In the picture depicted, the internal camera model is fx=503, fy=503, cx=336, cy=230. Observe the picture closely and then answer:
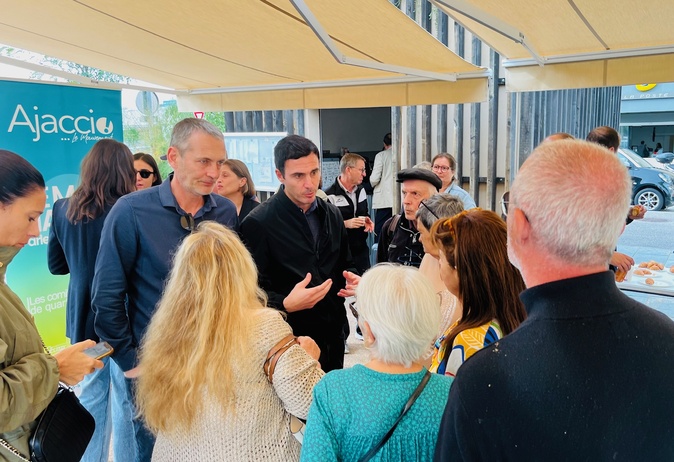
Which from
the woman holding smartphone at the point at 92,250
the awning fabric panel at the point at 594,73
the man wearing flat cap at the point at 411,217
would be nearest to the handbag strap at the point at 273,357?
the woman holding smartphone at the point at 92,250

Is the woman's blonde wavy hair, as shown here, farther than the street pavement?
No

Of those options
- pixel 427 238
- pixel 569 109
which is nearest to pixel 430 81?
pixel 427 238

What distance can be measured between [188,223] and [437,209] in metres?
→ 1.23

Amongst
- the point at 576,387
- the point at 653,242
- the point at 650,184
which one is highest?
the point at 576,387

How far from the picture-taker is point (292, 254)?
245 centimetres

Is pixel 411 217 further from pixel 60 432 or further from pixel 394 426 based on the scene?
pixel 60 432

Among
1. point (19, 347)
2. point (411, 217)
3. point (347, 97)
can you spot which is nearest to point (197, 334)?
point (19, 347)

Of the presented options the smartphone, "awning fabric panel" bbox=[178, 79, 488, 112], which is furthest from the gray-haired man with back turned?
"awning fabric panel" bbox=[178, 79, 488, 112]

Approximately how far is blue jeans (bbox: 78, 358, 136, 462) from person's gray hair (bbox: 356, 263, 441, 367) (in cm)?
161

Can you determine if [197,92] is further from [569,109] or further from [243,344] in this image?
[569,109]

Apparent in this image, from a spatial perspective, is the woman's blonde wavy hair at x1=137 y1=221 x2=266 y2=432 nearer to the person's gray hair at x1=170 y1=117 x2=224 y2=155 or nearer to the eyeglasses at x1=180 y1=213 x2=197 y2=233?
the eyeglasses at x1=180 y1=213 x2=197 y2=233

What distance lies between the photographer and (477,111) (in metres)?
6.68

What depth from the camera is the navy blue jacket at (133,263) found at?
2033 mm

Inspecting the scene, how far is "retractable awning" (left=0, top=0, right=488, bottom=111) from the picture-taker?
3002 millimetres
